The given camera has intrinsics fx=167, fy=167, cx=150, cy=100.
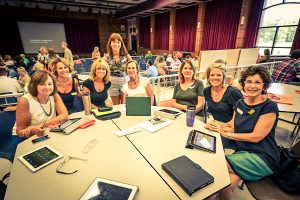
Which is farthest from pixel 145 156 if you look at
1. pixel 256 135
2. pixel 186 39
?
pixel 186 39

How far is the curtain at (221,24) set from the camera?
6980mm

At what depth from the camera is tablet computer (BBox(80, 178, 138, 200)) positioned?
2.78ft

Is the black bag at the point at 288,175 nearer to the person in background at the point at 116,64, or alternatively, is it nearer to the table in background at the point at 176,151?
the table in background at the point at 176,151

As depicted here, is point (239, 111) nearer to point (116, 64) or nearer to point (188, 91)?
point (188, 91)

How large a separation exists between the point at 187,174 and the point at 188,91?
153cm

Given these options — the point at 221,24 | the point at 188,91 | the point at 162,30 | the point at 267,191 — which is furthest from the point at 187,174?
the point at 162,30

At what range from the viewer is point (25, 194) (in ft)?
2.88

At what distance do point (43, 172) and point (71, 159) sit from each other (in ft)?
0.56

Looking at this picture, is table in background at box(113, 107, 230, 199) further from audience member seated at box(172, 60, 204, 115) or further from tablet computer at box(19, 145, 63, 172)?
audience member seated at box(172, 60, 204, 115)

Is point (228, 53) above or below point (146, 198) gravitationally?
above

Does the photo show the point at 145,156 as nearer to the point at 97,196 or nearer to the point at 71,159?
the point at 97,196

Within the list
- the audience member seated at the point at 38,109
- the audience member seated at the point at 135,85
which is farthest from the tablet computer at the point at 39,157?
the audience member seated at the point at 135,85

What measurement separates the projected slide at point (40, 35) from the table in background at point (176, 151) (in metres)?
12.3

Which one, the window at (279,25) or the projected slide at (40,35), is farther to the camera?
the projected slide at (40,35)
